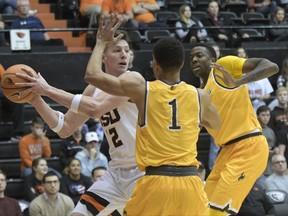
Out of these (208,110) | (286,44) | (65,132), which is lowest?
(286,44)

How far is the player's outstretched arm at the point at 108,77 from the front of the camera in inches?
244

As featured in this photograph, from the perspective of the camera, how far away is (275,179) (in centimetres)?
1341

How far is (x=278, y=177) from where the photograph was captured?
44.1 feet

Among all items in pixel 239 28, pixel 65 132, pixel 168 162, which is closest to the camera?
pixel 168 162

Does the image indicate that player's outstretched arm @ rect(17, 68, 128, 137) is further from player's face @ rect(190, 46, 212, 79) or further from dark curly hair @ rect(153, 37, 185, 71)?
player's face @ rect(190, 46, 212, 79)

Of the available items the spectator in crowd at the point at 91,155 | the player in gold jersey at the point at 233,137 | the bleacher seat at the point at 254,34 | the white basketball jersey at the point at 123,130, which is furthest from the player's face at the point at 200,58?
the bleacher seat at the point at 254,34

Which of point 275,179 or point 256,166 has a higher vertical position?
point 256,166

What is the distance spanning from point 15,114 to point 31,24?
192 cm

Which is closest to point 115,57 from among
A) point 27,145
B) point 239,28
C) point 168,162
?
point 168,162

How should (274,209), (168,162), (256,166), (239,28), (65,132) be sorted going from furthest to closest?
(239,28) → (274,209) → (256,166) → (65,132) → (168,162)

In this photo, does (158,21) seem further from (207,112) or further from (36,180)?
(207,112)

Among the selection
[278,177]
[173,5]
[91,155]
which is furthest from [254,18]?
[91,155]

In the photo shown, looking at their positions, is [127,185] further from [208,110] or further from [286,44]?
[286,44]

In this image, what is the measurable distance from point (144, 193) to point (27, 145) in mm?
7003
